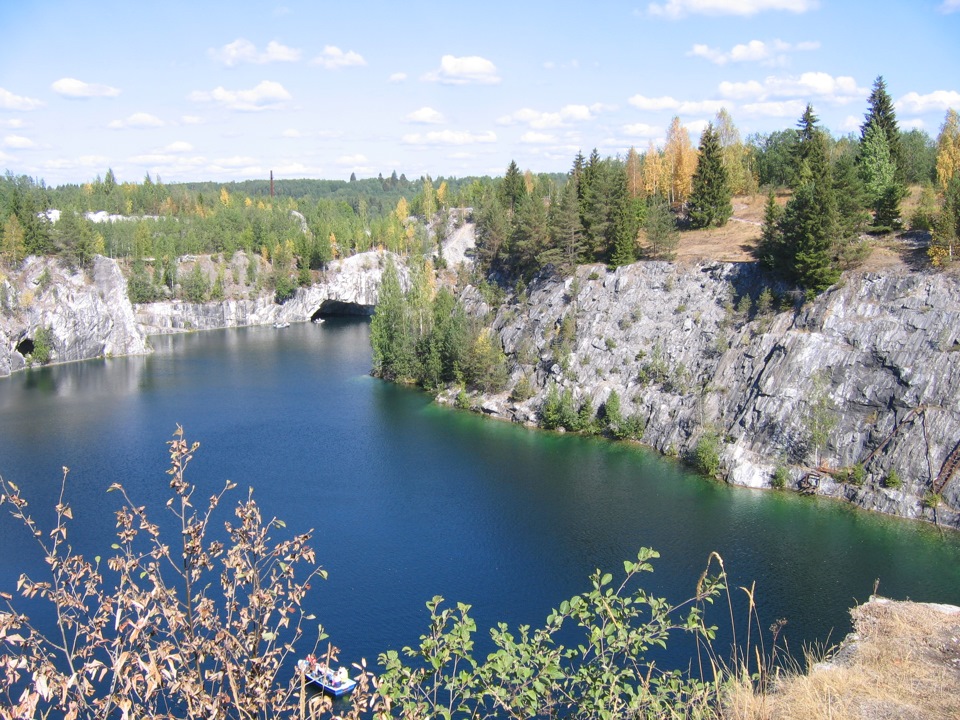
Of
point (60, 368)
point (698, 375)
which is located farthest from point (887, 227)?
point (60, 368)

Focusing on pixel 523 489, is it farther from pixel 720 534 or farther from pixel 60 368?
pixel 60 368

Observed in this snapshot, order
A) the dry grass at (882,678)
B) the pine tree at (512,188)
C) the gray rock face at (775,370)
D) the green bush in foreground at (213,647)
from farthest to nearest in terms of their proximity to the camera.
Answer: the pine tree at (512,188), the gray rock face at (775,370), the dry grass at (882,678), the green bush in foreground at (213,647)

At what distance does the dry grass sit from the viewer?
445 inches

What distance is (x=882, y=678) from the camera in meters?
15.3

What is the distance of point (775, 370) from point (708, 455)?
696 centimetres

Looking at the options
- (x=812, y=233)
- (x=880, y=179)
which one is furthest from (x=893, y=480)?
(x=880, y=179)

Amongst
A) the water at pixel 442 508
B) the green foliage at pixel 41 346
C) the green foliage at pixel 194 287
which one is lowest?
the water at pixel 442 508

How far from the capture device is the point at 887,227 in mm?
50719

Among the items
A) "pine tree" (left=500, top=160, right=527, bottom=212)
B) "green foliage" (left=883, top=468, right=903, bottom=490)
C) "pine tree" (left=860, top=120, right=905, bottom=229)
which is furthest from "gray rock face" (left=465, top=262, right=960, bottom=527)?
"pine tree" (left=500, top=160, right=527, bottom=212)

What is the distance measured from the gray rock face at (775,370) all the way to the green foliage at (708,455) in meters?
0.58

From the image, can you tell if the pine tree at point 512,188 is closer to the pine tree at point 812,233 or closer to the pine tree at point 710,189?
the pine tree at point 710,189

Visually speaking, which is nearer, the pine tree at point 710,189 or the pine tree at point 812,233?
the pine tree at point 812,233

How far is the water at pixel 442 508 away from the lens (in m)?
29.9

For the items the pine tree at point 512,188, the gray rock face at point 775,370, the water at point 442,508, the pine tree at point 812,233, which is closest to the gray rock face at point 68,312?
the water at point 442,508
